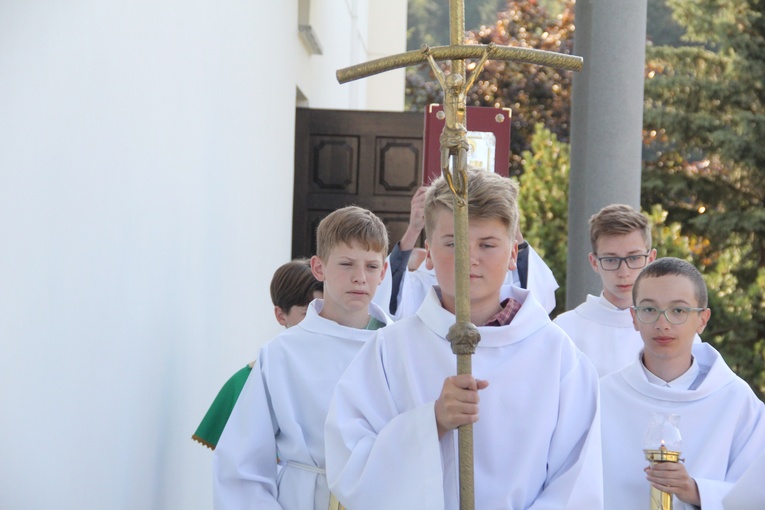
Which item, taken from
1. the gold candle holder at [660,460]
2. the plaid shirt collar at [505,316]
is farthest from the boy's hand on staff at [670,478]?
the plaid shirt collar at [505,316]

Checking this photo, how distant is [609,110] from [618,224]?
9.84 ft

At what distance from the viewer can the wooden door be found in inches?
374

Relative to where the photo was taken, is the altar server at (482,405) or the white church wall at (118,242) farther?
the white church wall at (118,242)

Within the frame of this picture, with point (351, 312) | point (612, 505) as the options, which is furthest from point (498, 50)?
point (612, 505)

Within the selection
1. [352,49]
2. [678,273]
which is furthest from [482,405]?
[352,49]

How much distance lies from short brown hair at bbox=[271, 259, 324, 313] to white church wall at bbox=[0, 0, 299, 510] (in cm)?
45

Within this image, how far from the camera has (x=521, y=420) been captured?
323 centimetres

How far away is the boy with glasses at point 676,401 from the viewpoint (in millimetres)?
4320

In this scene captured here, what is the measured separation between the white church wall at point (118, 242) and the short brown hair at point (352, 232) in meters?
0.70

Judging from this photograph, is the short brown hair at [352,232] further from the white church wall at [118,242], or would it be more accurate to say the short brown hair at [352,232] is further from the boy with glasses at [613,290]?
the boy with glasses at [613,290]

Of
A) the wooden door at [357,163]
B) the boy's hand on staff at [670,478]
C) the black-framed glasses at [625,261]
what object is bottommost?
the boy's hand on staff at [670,478]

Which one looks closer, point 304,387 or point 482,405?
point 482,405

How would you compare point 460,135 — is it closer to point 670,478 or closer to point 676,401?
point 670,478

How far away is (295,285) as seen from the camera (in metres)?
5.02
